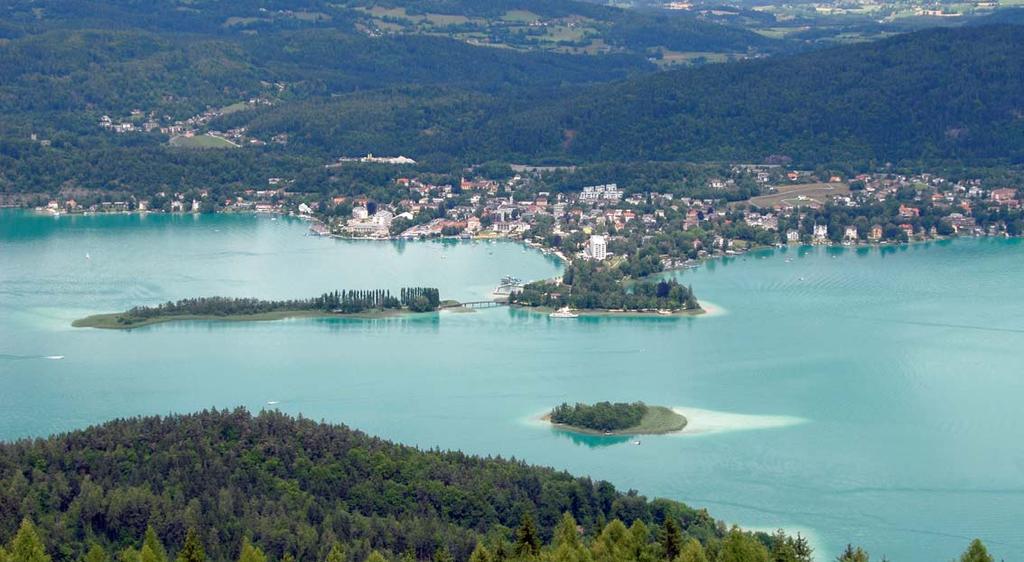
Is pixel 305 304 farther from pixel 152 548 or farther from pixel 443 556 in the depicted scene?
pixel 443 556

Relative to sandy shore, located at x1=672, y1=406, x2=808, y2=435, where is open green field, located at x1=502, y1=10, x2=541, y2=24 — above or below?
above

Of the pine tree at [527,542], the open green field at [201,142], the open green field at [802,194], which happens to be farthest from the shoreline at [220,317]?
the open green field at [201,142]

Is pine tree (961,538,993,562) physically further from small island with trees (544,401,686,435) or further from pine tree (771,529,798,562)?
small island with trees (544,401,686,435)

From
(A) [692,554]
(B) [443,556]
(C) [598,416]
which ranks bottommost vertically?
(B) [443,556]

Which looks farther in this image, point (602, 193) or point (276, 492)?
point (602, 193)

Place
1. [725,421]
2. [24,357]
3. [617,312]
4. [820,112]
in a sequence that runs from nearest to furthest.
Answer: [725,421] < [24,357] < [617,312] < [820,112]

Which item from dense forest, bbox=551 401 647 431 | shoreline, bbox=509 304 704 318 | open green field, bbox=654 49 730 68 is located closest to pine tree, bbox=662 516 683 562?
dense forest, bbox=551 401 647 431

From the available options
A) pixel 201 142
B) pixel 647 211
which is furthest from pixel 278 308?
pixel 201 142
